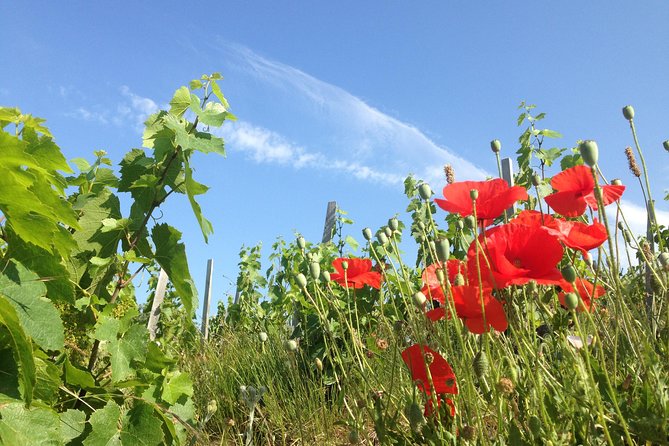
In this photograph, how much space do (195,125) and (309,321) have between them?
6.87 feet

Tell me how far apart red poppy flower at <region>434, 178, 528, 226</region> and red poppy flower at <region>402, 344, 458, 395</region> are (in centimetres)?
32

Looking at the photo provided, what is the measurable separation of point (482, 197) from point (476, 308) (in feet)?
0.94

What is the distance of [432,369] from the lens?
1.26m

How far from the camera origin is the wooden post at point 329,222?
18.6 feet

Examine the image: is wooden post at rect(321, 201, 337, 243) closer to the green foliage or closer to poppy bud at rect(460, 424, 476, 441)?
the green foliage

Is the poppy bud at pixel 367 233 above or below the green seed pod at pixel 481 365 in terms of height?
above

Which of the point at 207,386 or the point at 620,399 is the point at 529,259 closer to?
the point at 620,399

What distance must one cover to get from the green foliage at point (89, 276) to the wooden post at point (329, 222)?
3.70 m

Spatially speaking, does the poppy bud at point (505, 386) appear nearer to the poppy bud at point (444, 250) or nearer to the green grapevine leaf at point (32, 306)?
the poppy bud at point (444, 250)

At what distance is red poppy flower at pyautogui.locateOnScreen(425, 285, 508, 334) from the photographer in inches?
44.5

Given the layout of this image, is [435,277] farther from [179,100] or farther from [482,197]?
[179,100]

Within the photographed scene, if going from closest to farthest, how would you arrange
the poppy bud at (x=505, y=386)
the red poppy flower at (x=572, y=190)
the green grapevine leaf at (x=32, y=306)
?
the poppy bud at (x=505, y=386) → the green grapevine leaf at (x=32, y=306) → the red poppy flower at (x=572, y=190)

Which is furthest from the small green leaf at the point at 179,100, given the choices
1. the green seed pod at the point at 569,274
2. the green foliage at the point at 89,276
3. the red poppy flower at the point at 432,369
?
the green seed pod at the point at 569,274

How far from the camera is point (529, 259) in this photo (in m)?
1.14
